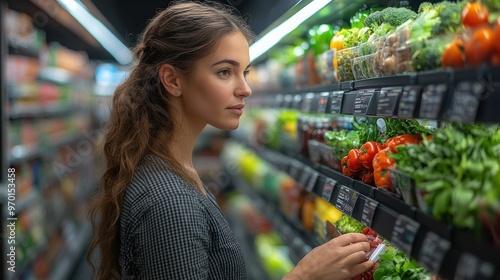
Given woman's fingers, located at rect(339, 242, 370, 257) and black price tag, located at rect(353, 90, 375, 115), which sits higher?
black price tag, located at rect(353, 90, 375, 115)

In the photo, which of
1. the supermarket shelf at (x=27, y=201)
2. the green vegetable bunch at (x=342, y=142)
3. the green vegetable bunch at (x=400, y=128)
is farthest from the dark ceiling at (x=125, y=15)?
the supermarket shelf at (x=27, y=201)

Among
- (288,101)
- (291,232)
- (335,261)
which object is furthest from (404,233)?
(291,232)

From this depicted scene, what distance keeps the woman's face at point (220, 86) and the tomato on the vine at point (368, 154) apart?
44cm

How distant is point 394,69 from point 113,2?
4406 mm

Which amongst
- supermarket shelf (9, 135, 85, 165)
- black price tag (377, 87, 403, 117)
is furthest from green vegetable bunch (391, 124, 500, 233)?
supermarket shelf (9, 135, 85, 165)

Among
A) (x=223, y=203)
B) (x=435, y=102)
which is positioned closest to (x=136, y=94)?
(x=435, y=102)

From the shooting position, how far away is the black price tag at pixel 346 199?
6.57ft

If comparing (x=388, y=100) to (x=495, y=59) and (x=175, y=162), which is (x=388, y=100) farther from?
(x=175, y=162)

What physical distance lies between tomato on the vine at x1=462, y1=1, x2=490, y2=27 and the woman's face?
75 cm

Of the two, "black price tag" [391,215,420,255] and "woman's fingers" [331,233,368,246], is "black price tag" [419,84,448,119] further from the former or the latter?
"woman's fingers" [331,233,368,246]

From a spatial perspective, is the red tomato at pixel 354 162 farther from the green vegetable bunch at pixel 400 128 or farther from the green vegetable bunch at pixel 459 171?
the green vegetable bunch at pixel 459 171

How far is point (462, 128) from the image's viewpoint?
5.11ft

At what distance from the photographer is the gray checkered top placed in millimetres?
1629

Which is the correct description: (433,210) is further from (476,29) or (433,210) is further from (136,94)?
(136,94)
